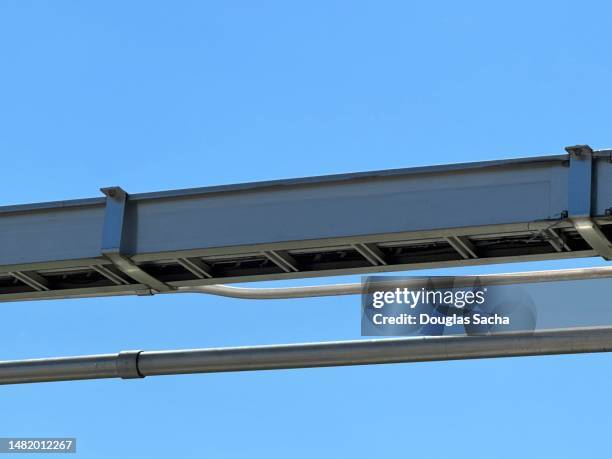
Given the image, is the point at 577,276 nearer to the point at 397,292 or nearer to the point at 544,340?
the point at 544,340

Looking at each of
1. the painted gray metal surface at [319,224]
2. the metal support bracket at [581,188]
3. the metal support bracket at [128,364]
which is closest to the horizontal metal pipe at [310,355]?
the metal support bracket at [128,364]

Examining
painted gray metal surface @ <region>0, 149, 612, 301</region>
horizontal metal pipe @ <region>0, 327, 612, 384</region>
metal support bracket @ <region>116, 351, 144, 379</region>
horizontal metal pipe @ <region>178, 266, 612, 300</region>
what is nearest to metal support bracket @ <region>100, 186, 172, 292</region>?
painted gray metal surface @ <region>0, 149, 612, 301</region>

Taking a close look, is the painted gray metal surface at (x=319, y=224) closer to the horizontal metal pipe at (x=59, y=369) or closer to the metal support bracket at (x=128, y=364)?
the metal support bracket at (x=128, y=364)

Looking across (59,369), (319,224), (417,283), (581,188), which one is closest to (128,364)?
(59,369)

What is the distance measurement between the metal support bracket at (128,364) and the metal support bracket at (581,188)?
6693mm

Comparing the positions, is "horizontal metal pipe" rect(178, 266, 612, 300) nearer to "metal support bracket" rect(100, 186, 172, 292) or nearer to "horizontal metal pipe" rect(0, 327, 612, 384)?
"horizontal metal pipe" rect(0, 327, 612, 384)

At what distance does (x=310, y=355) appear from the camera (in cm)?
1532

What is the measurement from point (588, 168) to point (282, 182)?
2.70 metres

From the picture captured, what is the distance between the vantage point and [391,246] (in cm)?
1198

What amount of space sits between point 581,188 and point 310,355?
532 cm

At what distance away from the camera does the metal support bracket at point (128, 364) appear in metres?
15.8

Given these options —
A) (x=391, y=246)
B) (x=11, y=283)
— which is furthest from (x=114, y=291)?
(x=391, y=246)

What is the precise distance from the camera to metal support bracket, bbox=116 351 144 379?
15.8m

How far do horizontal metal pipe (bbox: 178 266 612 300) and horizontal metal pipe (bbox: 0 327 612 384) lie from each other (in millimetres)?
791
